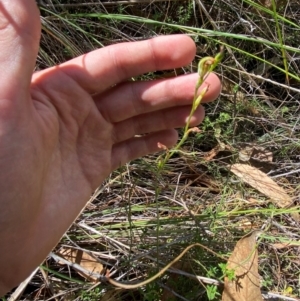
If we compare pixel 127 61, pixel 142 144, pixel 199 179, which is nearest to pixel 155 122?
pixel 142 144

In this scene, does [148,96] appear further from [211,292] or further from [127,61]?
[211,292]

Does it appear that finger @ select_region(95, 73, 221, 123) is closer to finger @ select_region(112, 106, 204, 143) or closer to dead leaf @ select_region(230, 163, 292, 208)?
finger @ select_region(112, 106, 204, 143)

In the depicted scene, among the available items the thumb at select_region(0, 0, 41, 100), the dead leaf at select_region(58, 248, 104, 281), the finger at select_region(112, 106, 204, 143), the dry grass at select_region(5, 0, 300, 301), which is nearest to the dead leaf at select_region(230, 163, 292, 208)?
the dry grass at select_region(5, 0, 300, 301)

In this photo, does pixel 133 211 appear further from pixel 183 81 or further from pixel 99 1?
pixel 99 1

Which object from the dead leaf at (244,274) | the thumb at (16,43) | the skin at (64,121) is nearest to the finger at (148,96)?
the skin at (64,121)

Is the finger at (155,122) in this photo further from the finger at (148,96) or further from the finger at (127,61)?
the finger at (127,61)

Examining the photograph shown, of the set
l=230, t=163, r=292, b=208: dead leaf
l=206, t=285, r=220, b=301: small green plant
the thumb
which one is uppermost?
the thumb
